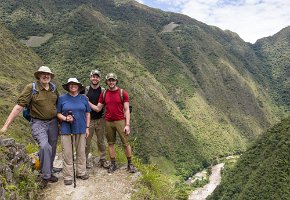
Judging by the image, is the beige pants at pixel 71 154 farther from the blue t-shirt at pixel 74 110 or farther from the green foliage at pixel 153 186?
the green foliage at pixel 153 186

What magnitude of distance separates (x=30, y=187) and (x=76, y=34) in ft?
610

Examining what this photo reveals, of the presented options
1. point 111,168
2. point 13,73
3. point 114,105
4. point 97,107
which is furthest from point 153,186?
point 13,73

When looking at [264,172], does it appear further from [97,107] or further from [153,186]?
[97,107]

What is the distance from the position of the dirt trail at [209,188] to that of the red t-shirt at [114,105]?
92.6 m

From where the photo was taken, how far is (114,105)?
12.5 meters

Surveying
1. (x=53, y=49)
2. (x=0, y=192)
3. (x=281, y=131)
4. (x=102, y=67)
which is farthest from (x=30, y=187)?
(x=53, y=49)

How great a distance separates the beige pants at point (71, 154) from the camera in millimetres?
11523

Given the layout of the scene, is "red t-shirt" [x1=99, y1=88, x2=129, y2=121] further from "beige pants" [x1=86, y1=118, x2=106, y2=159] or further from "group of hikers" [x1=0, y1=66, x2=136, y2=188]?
"beige pants" [x1=86, y1=118, x2=106, y2=159]

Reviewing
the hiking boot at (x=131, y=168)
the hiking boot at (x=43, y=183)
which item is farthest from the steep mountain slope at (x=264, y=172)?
A: the hiking boot at (x=43, y=183)

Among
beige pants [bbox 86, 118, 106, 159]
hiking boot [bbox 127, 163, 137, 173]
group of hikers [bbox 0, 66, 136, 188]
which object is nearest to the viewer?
group of hikers [bbox 0, 66, 136, 188]

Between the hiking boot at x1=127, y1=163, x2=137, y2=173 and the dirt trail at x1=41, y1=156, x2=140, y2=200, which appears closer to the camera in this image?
the dirt trail at x1=41, y1=156, x2=140, y2=200

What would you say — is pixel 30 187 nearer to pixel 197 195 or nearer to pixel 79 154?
pixel 79 154

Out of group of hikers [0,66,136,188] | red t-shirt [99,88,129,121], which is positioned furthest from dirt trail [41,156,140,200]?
red t-shirt [99,88,129,121]

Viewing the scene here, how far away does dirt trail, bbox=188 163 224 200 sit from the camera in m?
107
